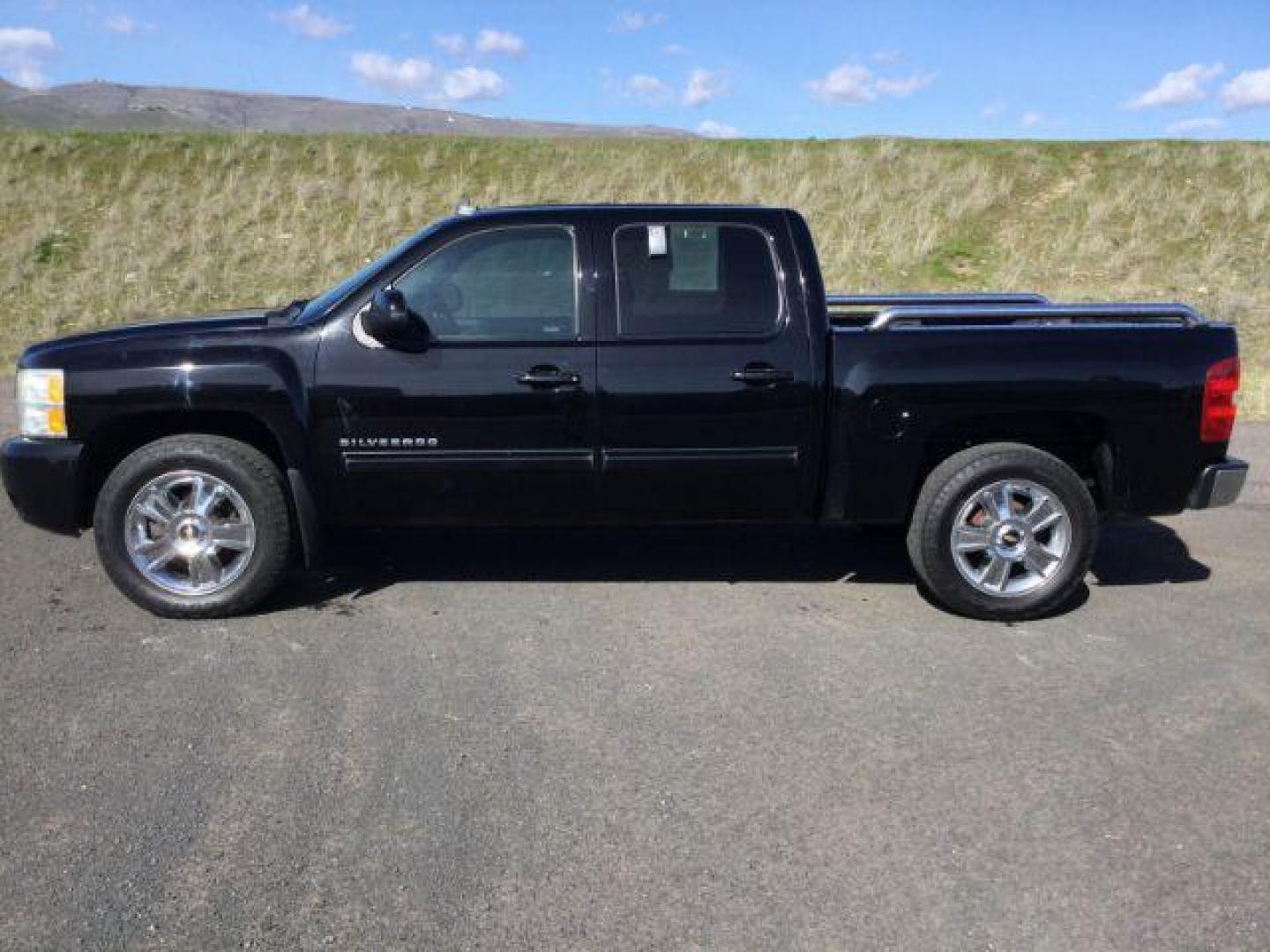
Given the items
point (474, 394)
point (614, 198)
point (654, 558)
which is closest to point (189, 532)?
point (474, 394)

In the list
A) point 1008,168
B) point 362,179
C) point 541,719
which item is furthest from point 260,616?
point 1008,168

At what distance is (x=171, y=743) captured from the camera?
3939mm

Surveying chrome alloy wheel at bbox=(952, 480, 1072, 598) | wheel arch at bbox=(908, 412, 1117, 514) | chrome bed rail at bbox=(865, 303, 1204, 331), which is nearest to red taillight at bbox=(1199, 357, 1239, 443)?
chrome bed rail at bbox=(865, 303, 1204, 331)

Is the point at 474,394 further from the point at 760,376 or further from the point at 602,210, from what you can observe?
the point at 760,376

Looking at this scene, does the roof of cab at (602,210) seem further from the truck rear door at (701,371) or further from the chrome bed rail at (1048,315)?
the chrome bed rail at (1048,315)

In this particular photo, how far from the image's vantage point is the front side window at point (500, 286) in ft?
17.0

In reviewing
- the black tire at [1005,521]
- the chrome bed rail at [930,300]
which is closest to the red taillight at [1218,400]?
the black tire at [1005,521]

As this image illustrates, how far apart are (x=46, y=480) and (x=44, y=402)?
1.13ft

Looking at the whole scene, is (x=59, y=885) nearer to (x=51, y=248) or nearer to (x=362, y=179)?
(x=51, y=248)

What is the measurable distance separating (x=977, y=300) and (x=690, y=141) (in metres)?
23.5

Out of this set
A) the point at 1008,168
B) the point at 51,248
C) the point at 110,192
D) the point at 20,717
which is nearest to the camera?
the point at 20,717

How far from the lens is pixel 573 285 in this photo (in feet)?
17.1

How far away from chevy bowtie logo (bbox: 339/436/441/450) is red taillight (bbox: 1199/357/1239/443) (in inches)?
135

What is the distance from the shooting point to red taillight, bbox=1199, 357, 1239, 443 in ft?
17.0
